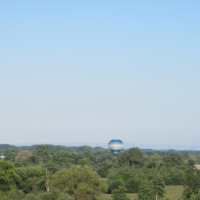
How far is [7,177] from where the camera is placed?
55.0 meters

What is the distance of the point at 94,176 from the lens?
51688mm

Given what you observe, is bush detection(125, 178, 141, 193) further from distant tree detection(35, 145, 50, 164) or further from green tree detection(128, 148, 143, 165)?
Answer: distant tree detection(35, 145, 50, 164)

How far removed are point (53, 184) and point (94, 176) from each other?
592 centimetres

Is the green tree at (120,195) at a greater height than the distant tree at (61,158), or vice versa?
the distant tree at (61,158)

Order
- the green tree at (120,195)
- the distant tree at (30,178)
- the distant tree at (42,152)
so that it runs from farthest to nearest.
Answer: the distant tree at (42,152), the distant tree at (30,178), the green tree at (120,195)

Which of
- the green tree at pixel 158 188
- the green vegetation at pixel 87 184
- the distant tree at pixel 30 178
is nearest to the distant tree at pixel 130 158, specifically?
the green vegetation at pixel 87 184

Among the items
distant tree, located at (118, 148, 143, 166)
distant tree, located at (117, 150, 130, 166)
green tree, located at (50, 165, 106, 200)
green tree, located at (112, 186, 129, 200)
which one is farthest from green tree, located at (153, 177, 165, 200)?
distant tree, located at (117, 150, 130, 166)

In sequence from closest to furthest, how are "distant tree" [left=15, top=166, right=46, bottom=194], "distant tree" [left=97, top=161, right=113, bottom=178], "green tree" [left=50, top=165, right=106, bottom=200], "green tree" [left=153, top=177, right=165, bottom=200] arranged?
"green tree" [left=153, top=177, right=165, bottom=200]
"green tree" [left=50, top=165, right=106, bottom=200]
"distant tree" [left=15, top=166, right=46, bottom=194]
"distant tree" [left=97, top=161, right=113, bottom=178]

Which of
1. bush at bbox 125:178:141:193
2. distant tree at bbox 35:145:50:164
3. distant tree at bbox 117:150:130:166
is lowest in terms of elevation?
bush at bbox 125:178:141:193

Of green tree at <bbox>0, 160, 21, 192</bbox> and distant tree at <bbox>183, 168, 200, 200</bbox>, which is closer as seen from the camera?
distant tree at <bbox>183, 168, 200, 200</bbox>

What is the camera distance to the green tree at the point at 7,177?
2135 inches

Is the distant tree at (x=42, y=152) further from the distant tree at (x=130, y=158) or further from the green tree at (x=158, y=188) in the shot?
the green tree at (x=158, y=188)

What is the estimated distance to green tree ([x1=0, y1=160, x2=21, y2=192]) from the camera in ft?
178

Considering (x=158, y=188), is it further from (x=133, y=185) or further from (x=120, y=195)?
(x=133, y=185)
